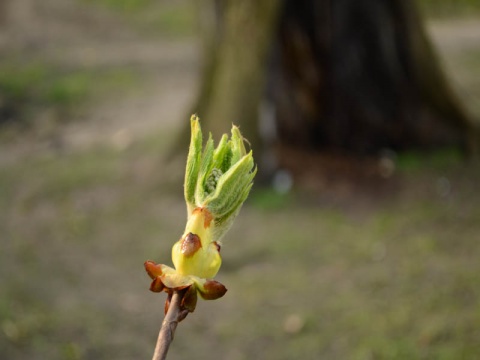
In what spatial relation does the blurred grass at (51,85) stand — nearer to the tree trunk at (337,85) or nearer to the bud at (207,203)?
the tree trunk at (337,85)

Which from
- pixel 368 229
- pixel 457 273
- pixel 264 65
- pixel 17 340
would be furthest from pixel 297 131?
pixel 17 340

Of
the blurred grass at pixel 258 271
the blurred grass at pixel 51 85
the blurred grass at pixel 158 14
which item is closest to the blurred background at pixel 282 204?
the blurred grass at pixel 258 271

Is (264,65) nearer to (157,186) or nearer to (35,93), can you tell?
(157,186)

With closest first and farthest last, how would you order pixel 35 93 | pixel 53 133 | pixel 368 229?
1. pixel 368 229
2. pixel 53 133
3. pixel 35 93

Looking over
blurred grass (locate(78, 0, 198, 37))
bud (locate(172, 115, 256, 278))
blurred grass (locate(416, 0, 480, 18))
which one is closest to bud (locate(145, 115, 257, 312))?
bud (locate(172, 115, 256, 278))

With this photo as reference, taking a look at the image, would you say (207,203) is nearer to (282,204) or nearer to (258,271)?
(258,271)

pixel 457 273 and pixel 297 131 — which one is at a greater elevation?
pixel 297 131

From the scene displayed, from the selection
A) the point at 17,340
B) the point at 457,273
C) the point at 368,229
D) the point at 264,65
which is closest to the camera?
the point at 17,340
